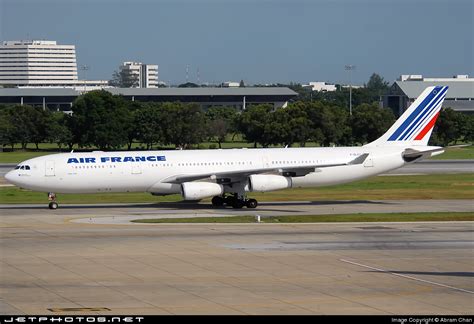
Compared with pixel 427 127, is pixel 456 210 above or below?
below

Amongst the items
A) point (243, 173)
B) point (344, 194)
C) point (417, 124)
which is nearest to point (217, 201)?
point (243, 173)

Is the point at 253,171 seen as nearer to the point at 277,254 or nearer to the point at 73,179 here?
the point at 73,179

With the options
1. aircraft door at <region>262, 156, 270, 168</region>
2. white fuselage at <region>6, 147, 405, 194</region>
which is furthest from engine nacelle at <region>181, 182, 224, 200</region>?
aircraft door at <region>262, 156, 270, 168</region>

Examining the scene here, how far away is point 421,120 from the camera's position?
211ft

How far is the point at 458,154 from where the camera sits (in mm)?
122688

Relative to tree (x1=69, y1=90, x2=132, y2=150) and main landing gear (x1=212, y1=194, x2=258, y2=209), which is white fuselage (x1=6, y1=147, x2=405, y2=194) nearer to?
main landing gear (x1=212, y1=194, x2=258, y2=209)

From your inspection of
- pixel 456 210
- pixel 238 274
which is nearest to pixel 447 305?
pixel 238 274

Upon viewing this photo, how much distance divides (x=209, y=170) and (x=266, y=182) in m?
3.78

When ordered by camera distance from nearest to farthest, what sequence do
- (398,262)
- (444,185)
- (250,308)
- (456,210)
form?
(250,308)
(398,262)
(456,210)
(444,185)

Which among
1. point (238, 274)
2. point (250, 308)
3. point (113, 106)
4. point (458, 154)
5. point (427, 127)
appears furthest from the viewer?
point (113, 106)

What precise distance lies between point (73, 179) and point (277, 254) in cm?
2119

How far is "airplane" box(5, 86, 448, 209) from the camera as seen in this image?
5659cm

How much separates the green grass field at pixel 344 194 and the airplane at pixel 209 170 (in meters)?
4.30

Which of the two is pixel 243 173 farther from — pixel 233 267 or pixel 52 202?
pixel 233 267
